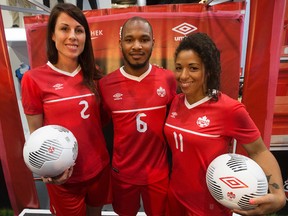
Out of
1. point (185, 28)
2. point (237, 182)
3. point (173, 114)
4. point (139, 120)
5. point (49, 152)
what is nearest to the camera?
point (237, 182)

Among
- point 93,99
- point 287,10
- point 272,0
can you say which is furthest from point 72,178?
point 287,10

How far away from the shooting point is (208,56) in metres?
1.21

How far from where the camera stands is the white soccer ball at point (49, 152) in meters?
1.19

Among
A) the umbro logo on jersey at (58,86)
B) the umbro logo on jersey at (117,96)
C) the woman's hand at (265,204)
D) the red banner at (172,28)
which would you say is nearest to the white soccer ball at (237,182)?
the woman's hand at (265,204)

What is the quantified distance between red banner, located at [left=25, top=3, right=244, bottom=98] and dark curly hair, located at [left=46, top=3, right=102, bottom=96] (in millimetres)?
808

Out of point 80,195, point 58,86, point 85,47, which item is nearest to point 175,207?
point 80,195

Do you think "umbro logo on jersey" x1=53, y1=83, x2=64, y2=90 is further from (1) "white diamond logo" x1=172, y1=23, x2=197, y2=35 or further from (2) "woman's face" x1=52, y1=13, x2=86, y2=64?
(1) "white diamond logo" x1=172, y1=23, x2=197, y2=35

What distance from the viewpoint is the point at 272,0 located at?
176cm

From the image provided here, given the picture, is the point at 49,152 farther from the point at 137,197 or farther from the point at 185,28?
the point at 185,28

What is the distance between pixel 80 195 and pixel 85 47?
0.99 metres

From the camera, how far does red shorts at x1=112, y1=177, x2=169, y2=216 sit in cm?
158

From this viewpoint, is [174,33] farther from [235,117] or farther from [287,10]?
[235,117]

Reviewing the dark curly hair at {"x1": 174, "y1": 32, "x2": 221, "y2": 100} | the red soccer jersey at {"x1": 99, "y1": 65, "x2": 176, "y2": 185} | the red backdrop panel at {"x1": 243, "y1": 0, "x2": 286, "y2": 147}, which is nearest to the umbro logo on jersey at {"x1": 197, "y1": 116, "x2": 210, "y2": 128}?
the dark curly hair at {"x1": 174, "y1": 32, "x2": 221, "y2": 100}

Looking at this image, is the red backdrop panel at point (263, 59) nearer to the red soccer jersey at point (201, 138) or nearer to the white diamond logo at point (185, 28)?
the white diamond logo at point (185, 28)
